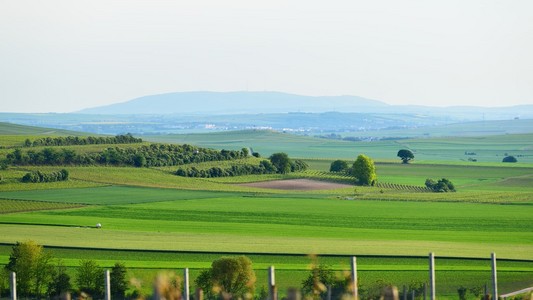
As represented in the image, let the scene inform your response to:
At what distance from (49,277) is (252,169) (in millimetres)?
59704

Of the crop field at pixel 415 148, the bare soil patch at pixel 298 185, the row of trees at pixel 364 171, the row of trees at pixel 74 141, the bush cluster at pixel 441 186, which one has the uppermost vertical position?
the row of trees at pixel 74 141

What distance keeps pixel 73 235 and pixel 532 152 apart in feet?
393

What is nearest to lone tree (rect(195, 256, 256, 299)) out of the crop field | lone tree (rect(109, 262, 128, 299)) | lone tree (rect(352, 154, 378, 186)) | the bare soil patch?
lone tree (rect(109, 262, 128, 299))

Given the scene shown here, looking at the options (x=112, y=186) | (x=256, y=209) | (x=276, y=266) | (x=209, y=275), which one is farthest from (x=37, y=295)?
(x=112, y=186)

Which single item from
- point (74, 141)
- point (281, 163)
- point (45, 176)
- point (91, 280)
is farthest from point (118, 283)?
point (74, 141)

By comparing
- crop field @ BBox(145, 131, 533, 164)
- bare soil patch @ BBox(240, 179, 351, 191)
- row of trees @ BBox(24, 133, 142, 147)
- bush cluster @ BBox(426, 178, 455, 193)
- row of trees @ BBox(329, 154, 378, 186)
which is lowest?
bush cluster @ BBox(426, 178, 455, 193)

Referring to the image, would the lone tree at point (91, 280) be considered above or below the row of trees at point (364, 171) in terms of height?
below

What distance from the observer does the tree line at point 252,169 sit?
90062 millimetres

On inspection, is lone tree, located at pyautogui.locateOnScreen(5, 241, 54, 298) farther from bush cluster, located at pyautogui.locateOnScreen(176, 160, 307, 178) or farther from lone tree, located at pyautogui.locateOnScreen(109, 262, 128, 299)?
bush cluster, located at pyautogui.locateOnScreen(176, 160, 307, 178)

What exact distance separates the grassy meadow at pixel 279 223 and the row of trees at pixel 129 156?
1.50 m

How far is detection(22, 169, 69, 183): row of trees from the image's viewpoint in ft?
250

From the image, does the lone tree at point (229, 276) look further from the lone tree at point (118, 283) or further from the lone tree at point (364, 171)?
the lone tree at point (364, 171)

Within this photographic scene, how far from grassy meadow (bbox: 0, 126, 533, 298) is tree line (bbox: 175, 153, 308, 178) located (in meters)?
1.88

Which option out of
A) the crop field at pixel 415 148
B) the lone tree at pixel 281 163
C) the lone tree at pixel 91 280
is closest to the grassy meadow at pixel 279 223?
the lone tree at pixel 91 280
